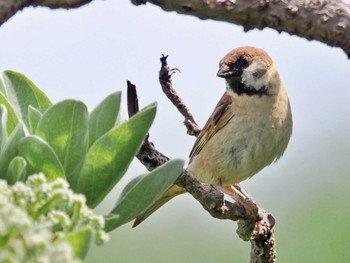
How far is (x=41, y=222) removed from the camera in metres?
0.71

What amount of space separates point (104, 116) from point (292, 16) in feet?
1.27

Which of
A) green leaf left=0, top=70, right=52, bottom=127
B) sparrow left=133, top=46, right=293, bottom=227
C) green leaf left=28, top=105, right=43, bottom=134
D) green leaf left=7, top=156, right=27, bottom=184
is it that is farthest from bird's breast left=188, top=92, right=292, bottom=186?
green leaf left=7, top=156, right=27, bottom=184

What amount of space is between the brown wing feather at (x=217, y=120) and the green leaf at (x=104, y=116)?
9.12ft

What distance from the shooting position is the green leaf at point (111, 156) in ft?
2.87

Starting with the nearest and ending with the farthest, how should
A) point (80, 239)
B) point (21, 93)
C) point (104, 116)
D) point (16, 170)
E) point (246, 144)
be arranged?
point (80, 239)
point (16, 170)
point (104, 116)
point (21, 93)
point (246, 144)

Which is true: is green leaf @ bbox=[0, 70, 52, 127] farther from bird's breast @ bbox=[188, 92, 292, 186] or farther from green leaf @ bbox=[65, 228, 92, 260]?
bird's breast @ bbox=[188, 92, 292, 186]

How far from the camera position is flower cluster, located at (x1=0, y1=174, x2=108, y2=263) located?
573 mm

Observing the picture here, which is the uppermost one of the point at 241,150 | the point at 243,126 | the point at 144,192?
the point at 144,192

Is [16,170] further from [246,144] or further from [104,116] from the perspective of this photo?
[246,144]

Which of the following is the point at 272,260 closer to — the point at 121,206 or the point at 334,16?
the point at 334,16

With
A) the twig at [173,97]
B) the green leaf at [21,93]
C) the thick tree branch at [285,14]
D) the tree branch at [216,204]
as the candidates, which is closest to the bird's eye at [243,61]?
the twig at [173,97]

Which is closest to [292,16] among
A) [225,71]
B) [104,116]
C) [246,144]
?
[104,116]

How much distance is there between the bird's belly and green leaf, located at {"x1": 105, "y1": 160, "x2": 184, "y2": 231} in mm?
2705

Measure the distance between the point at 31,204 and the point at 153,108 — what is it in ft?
0.75
